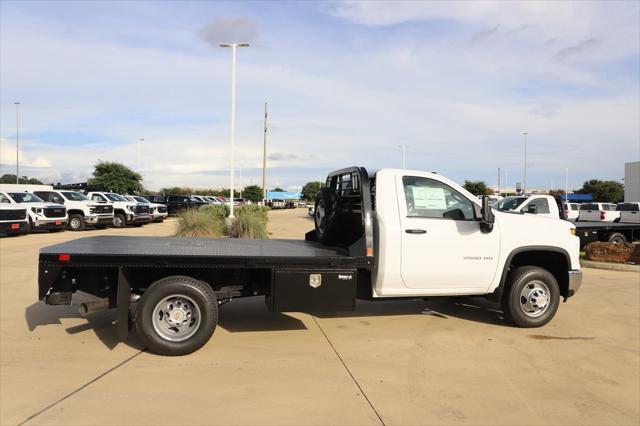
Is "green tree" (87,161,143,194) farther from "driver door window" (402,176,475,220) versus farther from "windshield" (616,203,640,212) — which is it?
"driver door window" (402,176,475,220)

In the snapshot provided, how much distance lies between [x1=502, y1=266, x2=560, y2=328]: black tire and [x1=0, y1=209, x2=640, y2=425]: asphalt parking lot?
22 centimetres

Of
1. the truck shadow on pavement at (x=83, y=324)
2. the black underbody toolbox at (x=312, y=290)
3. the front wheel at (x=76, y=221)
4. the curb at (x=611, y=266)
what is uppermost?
the front wheel at (x=76, y=221)

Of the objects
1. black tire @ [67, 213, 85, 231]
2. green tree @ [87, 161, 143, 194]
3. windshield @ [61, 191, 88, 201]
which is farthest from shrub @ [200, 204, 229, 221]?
green tree @ [87, 161, 143, 194]

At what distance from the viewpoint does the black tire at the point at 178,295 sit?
17.6 feet

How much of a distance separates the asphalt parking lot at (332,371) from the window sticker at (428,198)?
5.52 feet

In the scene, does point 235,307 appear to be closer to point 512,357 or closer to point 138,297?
point 138,297

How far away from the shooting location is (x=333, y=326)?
682 cm

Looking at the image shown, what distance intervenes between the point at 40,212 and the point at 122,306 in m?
17.6

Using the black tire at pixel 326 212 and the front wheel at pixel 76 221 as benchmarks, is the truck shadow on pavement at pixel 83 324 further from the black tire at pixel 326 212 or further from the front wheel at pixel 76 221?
the front wheel at pixel 76 221

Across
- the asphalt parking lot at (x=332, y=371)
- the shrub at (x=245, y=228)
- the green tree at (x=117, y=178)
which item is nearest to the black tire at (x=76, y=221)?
the shrub at (x=245, y=228)

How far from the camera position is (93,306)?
5531mm

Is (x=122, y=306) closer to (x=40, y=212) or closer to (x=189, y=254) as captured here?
(x=189, y=254)

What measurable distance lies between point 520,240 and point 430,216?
134 cm

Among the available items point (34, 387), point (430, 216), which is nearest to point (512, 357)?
point (430, 216)
